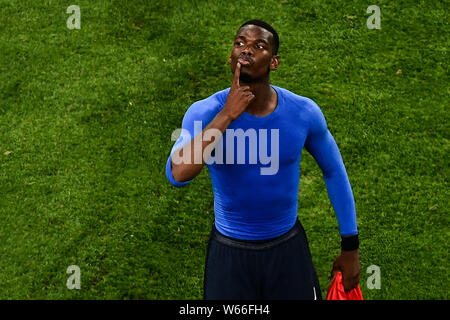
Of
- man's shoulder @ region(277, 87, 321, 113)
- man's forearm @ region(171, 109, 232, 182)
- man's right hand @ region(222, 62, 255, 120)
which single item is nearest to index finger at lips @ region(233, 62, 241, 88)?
man's right hand @ region(222, 62, 255, 120)

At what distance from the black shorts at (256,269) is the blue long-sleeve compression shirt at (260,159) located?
7cm

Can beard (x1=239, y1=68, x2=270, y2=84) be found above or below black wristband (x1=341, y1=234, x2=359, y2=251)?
above

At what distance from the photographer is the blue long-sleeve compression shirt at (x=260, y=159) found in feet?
12.1

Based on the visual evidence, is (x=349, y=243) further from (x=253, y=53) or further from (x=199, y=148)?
(x=253, y=53)

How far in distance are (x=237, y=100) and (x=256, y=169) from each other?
44 cm

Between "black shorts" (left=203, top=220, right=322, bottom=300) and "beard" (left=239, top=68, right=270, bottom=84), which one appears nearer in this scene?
"beard" (left=239, top=68, right=270, bottom=84)

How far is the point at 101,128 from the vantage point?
26.3 feet

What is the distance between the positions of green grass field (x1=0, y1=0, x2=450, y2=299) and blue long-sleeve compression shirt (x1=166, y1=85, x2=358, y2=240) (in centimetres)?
246

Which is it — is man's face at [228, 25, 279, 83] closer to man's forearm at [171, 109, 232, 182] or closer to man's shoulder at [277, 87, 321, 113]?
man's shoulder at [277, 87, 321, 113]

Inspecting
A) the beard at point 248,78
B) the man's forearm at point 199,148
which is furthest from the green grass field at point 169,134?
the beard at point 248,78

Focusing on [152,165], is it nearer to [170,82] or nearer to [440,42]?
[170,82]

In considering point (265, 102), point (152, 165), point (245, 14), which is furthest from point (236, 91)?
point (245, 14)

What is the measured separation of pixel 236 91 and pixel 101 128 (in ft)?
15.4

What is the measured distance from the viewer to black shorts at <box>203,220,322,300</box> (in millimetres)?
3893
